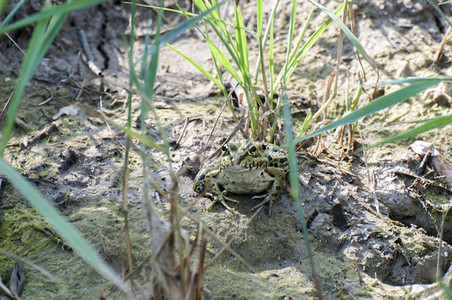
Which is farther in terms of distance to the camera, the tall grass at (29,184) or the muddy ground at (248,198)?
the muddy ground at (248,198)

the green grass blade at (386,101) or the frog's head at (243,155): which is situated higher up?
the green grass blade at (386,101)

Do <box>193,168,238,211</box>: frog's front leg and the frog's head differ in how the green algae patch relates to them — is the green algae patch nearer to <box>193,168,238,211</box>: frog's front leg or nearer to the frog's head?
<box>193,168,238,211</box>: frog's front leg

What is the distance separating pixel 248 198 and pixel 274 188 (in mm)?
245

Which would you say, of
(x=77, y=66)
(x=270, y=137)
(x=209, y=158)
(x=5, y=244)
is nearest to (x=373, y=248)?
(x=270, y=137)

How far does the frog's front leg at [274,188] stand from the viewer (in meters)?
3.68

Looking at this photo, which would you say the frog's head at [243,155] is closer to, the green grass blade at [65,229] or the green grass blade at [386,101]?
the green grass blade at [386,101]

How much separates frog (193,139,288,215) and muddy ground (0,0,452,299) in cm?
11

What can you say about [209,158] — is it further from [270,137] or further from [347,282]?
[347,282]

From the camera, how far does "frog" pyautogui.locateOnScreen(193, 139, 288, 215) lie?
11.7 ft

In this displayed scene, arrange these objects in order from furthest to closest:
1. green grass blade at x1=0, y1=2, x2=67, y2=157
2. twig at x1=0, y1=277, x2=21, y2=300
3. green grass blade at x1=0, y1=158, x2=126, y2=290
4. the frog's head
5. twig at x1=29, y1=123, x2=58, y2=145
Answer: twig at x1=29, y1=123, x2=58, y2=145
the frog's head
twig at x1=0, y1=277, x2=21, y2=300
green grass blade at x1=0, y1=2, x2=67, y2=157
green grass blade at x1=0, y1=158, x2=126, y2=290

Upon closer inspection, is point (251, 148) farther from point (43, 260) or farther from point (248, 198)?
point (43, 260)

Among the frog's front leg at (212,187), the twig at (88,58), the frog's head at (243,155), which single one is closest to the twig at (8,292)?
the frog's front leg at (212,187)

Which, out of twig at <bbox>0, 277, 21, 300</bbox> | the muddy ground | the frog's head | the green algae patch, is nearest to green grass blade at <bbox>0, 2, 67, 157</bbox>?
the muddy ground

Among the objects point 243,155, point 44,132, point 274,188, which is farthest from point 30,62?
point 44,132
